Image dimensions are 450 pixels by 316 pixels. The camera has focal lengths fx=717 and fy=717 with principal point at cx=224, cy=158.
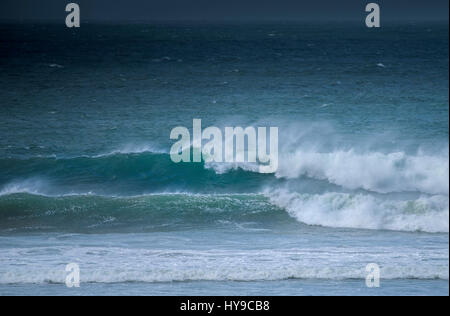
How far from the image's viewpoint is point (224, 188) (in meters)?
17.5

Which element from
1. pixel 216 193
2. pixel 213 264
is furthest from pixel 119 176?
pixel 213 264

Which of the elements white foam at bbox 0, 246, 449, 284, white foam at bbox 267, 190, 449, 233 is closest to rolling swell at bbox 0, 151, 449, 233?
white foam at bbox 267, 190, 449, 233

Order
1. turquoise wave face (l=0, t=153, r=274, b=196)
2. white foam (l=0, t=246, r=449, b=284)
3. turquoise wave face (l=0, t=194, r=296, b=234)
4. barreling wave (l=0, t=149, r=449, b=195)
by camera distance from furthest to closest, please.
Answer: turquoise wave face (l=0, t=153, r=274, b=196) → barreling wave (l=0, t=149, r=449, b=195) → turquoise wave face (l=0, t=194, r=296, b=234) → white foam (l=0, t=246, r=449, b=284)


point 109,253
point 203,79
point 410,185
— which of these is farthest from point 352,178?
point 203,79

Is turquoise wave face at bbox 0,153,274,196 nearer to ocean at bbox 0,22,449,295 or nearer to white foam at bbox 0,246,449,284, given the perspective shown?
ocean at bbox 0,22,449,295

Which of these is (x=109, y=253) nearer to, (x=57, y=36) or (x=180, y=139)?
(x=180, y=139)

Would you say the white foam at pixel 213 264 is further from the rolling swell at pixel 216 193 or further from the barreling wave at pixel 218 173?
the barreling wave at pixel 218 173

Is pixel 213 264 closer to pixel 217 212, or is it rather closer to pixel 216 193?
pixel 217 212

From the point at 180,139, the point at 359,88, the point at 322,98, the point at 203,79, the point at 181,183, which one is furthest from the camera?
the point at 203,79

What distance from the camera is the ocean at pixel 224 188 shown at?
37.0ft

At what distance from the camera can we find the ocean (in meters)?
11.3

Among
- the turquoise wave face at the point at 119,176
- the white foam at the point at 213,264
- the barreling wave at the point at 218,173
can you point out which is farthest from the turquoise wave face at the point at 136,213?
the white foam at the point at 213,264

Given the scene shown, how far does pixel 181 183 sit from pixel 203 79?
17.8 metres
